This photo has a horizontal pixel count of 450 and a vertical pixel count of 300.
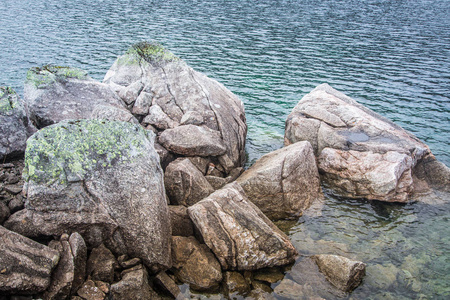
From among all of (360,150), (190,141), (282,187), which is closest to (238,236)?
(282,187)

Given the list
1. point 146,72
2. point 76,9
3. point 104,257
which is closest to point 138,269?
point 104,257

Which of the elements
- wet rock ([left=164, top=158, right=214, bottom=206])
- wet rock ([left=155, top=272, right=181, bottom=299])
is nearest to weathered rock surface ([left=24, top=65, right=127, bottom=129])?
wet rock ([left=164, top=158, right=214, bottom=206])

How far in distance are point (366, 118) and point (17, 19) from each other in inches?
2204

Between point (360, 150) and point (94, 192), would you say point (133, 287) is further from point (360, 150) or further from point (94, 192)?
point (360, 150)

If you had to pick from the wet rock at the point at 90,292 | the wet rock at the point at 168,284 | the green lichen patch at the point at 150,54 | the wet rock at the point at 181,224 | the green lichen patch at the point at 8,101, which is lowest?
the wet rock at the point at 168,284

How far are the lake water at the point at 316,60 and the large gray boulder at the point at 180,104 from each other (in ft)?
10.4

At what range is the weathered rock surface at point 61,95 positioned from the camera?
16.7m

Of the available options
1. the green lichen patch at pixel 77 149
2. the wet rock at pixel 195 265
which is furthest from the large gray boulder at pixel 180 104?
the wet rock at pixel 195 265

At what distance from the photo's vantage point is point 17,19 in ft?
180

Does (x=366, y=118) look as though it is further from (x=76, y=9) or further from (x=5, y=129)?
(x=76, y=9)

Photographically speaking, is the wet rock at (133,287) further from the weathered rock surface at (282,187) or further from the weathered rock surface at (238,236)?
the weathered rock surface at (282,187)

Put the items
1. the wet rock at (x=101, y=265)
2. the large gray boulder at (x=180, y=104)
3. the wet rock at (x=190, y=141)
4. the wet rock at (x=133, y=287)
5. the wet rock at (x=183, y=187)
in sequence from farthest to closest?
1. the large gray boulder at (x=180, y=104)
2. the wet rock at (x=190, y=141)
3. the wet rock at (x=183, y=187)
4. the wet rock at (x=101, y=265)
5. the wet rock at (x=133, y=287)

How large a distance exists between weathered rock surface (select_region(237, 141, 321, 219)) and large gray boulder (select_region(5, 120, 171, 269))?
4.97m

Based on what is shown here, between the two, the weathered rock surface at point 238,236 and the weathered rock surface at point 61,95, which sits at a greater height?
the weathered rock surface at point 61,95
